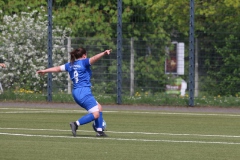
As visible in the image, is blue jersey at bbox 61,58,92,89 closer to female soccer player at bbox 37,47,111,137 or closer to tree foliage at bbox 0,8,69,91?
female soccer player at bbox 37,47,111,137

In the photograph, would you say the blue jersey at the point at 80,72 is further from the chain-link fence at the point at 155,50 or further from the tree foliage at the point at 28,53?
the tree foliage at the point at 28,53

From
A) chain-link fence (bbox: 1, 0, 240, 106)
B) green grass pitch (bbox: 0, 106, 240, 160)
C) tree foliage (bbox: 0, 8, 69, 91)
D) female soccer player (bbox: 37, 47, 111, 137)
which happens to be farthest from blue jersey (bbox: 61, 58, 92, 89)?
tree foliage (bbox: 0, 8, 69, 91)

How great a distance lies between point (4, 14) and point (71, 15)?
2368 mm

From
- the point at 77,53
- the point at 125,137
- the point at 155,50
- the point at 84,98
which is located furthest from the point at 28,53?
the point at 125,137

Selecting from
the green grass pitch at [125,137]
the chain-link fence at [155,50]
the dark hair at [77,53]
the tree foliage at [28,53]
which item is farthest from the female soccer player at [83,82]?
the tree foliage at [28,53]

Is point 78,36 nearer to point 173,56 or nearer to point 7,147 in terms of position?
point 173,56

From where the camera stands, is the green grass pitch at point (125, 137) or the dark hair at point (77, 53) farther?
the dark hair at point (77, 53)

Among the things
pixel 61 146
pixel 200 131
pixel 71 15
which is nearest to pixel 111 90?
pixel 71 15

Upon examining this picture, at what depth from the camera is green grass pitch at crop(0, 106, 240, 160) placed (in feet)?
35.7

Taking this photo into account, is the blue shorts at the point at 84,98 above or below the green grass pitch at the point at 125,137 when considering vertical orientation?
above

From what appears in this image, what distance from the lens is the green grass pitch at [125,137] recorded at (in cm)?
1089

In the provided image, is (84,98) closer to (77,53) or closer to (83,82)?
(83,82)

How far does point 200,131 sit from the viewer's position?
15.4 meters

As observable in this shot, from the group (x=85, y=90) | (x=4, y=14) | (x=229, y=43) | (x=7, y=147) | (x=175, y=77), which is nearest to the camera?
(x=7, y=147)
